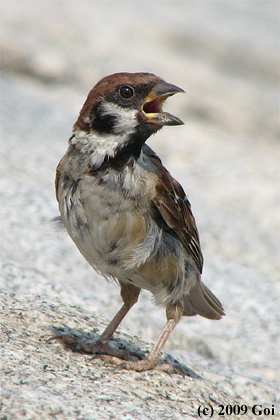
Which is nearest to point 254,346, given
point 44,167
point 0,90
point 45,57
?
point 44,167

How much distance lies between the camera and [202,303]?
535cm

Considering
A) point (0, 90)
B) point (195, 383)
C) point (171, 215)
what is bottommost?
point (195, 383)

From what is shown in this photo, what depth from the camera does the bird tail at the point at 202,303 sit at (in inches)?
208

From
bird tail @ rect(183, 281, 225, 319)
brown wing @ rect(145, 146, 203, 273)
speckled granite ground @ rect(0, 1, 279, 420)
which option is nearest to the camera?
speckled granite ground @ rect(0, 1, 279, 420)

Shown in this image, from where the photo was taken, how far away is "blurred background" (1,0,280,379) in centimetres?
681

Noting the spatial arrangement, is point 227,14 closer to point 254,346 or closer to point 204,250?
point 204,250

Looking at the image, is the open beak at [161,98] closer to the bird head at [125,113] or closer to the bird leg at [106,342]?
the bird head at [125,113]

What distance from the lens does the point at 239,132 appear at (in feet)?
45.3

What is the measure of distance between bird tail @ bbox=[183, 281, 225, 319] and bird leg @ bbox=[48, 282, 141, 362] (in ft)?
1.80

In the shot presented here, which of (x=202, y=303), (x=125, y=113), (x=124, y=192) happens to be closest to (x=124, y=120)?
(x=125, y=113)

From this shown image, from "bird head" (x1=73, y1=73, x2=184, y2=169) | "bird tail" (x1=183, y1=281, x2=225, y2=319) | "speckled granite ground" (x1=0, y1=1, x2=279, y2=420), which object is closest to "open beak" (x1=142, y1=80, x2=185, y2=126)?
"bird head" (x1=73, y1=73, x2=184, y2=169)

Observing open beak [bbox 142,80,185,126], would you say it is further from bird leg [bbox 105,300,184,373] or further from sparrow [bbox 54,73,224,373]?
bird leg [bbox 105,300,184,373]

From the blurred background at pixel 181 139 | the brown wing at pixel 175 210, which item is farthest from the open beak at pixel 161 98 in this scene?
the blurred background at pixel 181 139

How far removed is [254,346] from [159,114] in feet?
11.9
